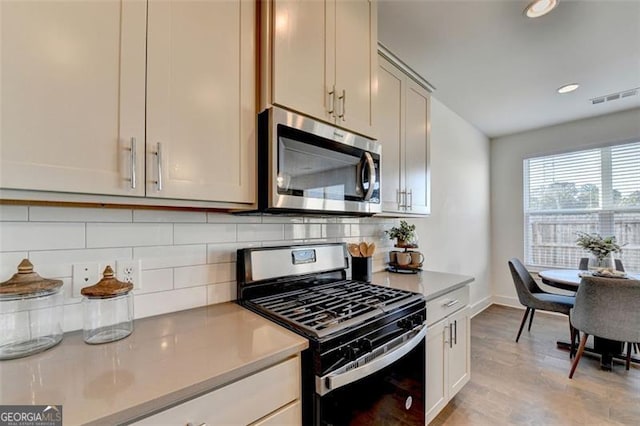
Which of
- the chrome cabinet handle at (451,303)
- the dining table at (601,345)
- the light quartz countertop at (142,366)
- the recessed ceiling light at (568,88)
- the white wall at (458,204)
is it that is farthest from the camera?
the white wall at (458,204)

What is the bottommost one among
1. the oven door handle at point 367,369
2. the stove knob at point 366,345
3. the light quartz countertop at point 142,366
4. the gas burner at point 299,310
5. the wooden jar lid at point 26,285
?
the oven door handle at point 367,369

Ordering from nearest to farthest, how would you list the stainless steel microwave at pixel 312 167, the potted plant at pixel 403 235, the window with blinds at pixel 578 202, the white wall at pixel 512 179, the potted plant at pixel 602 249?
the stainless steel microwave at pixel 312 167
the potted plant at pixel 403 235
the potted plant at pixel 602 249
the window with blinds at pixel 578 202
the white wall at pixel 512 179

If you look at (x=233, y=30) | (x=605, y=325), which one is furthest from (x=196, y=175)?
(x=605, y=325)

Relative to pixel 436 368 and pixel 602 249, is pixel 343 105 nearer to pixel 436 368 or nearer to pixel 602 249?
A: pixel 436 368

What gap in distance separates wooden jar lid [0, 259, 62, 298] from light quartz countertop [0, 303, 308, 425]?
18 centimetres

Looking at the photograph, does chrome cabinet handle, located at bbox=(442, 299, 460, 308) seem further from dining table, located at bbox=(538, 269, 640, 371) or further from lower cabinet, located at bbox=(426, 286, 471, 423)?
dining table, located at bbox=(538, 269, 640, 371)

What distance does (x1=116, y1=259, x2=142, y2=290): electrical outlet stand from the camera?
1090 millimetres

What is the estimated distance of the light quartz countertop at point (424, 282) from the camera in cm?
166

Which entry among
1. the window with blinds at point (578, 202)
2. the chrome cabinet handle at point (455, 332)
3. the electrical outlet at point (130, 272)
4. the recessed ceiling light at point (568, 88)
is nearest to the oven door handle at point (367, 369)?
the chrome cabinet handle at point (455, 332)

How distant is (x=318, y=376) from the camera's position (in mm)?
928

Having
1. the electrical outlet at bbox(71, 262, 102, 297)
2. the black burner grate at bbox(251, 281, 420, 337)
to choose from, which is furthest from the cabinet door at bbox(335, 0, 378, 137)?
the electrical outlet at bbox(71, 262, 102, 297)

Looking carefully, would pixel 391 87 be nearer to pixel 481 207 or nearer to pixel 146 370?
pixel 146 370

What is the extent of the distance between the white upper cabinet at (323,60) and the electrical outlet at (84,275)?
89 centimetres

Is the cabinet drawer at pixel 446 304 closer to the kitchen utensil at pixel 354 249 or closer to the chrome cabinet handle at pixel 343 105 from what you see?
the kitchen utensil at pixel 354 249
